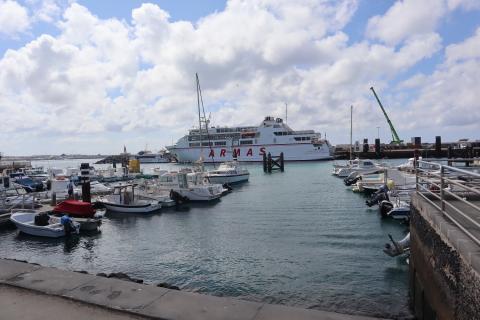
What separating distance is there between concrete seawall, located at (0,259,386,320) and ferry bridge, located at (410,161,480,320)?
136cm

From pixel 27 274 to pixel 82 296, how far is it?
6.47 ft

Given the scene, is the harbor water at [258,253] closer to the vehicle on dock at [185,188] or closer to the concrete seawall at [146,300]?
the vehicle on dock at [185,188]

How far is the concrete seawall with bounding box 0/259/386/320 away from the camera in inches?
234

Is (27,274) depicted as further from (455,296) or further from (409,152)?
(409,152)

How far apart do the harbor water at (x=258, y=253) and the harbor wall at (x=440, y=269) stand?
206 cm

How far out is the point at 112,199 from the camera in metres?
27.8

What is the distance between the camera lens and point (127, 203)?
27203 mm

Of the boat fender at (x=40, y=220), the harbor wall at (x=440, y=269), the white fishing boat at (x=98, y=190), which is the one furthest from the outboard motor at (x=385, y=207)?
the white fishing boat at (x=98, y=190)

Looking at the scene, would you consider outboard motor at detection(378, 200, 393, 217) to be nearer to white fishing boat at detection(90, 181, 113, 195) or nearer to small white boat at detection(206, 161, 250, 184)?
white fishing boat at detection(90, 181, 113, 195)

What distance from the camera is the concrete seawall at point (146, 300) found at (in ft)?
19.5

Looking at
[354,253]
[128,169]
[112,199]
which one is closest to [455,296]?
[354,253]

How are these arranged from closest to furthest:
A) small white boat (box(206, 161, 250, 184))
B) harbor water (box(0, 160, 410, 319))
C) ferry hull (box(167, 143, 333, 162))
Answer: harbor water (box(0, 160, 410, 319)) → small white boat (box(206, 161, 250, 184)) → ferry hull (box(167, 143, 333, 162))

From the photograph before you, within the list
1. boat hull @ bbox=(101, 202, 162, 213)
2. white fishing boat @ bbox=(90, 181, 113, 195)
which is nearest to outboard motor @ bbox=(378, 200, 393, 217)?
boat hull @ bbox=(101, 202, 162, 213)

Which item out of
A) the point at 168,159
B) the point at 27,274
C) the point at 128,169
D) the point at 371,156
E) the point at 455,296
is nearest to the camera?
the point at 455,296
